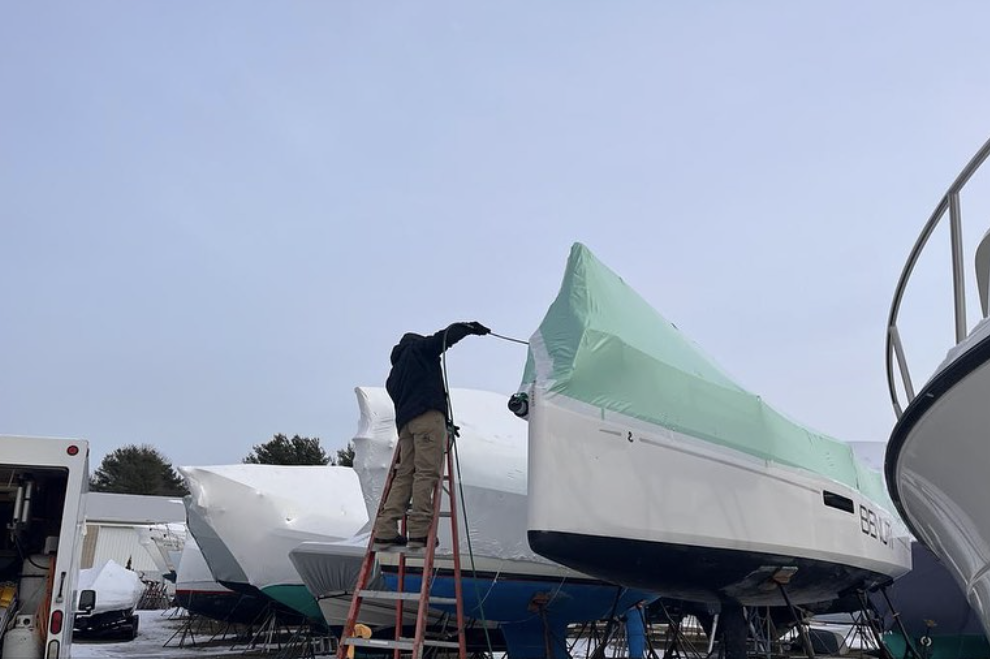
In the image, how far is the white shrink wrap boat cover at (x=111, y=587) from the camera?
55.3 ft

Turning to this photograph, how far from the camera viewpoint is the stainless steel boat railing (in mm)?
3880

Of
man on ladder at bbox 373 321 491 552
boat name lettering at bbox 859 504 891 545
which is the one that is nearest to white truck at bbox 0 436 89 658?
man on ladder at bbox 373 321 491 552

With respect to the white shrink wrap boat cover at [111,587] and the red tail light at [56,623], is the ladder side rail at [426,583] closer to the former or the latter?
the red tail light at [56,623]

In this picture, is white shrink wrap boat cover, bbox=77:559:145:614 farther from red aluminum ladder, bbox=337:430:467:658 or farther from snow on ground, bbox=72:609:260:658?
red aluminum ladder, bbox=337:430:467:658

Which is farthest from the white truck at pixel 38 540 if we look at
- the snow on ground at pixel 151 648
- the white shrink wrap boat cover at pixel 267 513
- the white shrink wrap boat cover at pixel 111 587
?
the white shrink wrap boat cover at pixel 111 587

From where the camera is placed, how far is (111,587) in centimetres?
1741

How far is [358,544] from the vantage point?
9.78 m

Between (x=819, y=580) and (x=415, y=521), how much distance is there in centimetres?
321

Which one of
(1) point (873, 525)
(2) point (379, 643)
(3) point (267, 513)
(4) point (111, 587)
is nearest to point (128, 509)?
(4) point (111, 587)

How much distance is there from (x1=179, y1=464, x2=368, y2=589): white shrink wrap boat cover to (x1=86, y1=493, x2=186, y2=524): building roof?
31456 millimetres

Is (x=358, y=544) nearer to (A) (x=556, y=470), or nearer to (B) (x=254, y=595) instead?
(A) (x=556, y=470)

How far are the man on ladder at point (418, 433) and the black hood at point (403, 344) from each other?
1 cm

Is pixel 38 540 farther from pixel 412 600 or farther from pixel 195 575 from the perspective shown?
pixel 195 575

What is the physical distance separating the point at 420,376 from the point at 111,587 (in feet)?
49.3
